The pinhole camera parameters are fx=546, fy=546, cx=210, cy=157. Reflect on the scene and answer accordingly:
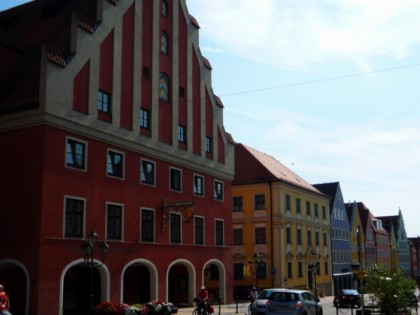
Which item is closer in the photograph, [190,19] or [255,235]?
[190,19]

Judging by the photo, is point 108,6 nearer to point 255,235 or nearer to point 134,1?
point 134,1

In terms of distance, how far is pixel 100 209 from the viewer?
29.6 metres

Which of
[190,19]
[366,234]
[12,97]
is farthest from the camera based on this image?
[366,234]

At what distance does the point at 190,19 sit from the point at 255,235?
978 inches

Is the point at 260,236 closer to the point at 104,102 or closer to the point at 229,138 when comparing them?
the point at 229,138

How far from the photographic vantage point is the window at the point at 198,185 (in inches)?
1517

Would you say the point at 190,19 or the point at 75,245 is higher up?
A: the point at 190,19

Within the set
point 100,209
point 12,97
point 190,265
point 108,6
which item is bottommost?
point 190,265

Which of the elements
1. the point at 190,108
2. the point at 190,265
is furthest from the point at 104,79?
the point at 190,265

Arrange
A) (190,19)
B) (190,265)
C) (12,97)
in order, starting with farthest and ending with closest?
(190,19) < (190,265) < (12,97)

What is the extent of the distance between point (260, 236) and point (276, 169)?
8769mm

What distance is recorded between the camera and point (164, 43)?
37062mm

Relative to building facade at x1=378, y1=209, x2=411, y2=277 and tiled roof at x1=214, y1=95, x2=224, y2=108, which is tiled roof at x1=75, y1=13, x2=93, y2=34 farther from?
building facade at x1=378, y1=209, x2=411, y2=277

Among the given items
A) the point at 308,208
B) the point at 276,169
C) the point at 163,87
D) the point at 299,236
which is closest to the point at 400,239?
the point at 308,208
